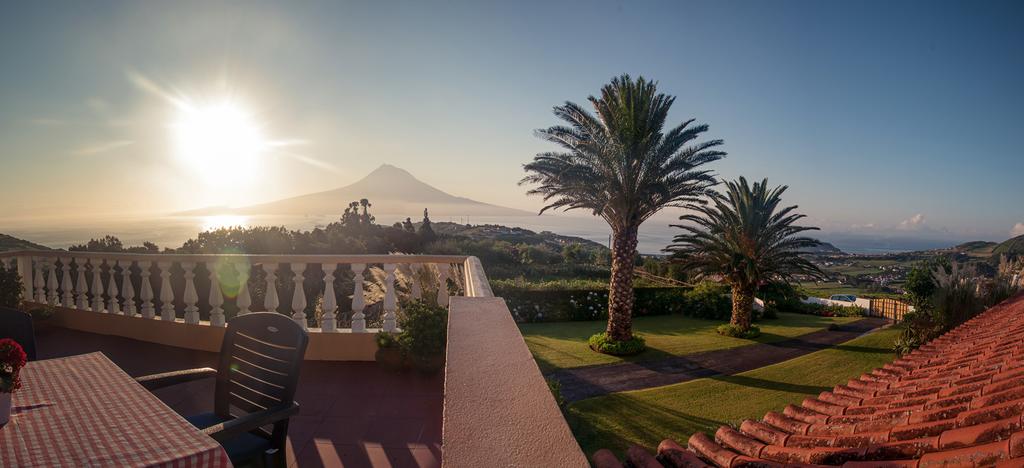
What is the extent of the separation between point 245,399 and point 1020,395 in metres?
3.32

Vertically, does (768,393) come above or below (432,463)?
below

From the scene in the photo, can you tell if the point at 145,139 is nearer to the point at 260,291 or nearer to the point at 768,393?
the point at 260,291

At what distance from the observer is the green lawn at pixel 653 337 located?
1444cm

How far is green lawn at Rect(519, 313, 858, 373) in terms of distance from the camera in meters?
14.4

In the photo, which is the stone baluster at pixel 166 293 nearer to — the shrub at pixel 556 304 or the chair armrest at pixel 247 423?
the chair armrest at pixel 247 423

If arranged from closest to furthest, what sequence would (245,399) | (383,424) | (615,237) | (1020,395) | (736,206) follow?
1. (1020,395)
2. (245,399)
3. (383,424)
4. (615,237)
5. (736,206)

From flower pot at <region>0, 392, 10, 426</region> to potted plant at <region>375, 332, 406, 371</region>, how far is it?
10.4 feet

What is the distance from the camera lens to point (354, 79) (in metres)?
10.5

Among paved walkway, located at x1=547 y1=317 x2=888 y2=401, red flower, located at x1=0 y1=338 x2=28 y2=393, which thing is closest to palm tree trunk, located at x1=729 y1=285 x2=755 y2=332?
paved walkway, located at x1=547 y1=317 x2=888 y2=401

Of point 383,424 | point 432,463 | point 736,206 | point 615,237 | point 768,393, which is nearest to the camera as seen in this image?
point 432,463

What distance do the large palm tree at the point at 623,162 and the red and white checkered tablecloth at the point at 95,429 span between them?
12699 millimetres

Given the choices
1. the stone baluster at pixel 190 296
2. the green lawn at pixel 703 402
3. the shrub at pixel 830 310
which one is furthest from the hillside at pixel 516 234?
the stone baluster at pixel 190 296

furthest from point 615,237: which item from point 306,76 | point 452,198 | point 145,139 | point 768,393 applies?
point 452,198

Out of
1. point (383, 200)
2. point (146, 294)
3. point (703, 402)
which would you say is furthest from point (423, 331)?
point (383, 200)
